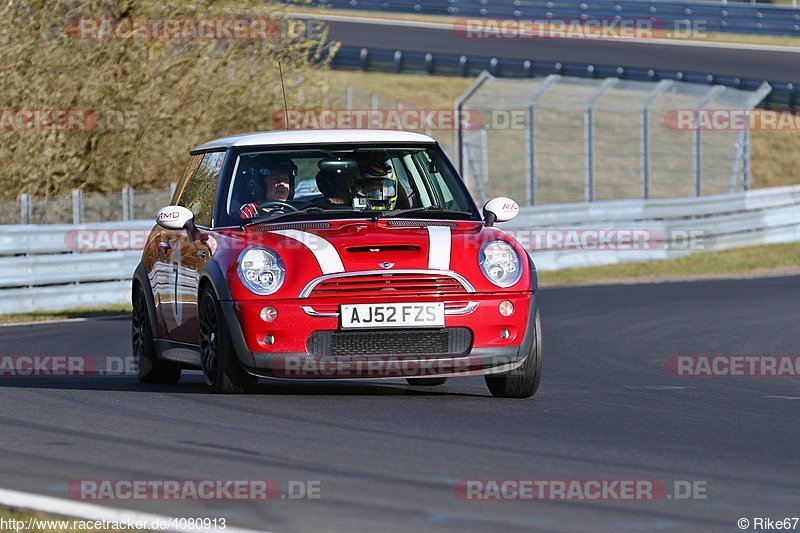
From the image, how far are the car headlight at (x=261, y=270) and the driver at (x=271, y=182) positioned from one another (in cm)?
70

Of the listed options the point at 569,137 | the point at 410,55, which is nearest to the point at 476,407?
the point at 569,137

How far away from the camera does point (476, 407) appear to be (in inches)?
331

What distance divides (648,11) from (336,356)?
114 feet

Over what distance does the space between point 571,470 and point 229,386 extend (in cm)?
296

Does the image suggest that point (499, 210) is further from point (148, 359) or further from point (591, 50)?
point (591, 50)

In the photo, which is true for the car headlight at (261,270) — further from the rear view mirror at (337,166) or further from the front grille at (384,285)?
the rear view mirror at (337,166)

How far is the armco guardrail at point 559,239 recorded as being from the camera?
61.1ft

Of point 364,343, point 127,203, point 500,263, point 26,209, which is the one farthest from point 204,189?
point 127,203

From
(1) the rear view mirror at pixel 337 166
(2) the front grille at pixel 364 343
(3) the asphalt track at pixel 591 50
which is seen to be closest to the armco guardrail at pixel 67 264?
(1) the rear view mirror at pixel 337 166

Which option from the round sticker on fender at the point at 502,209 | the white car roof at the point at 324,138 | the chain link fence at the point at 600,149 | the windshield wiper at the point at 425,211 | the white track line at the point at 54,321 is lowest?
the chain link fence at the point at 600,149

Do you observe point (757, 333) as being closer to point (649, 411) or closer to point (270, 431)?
point (649, 411)

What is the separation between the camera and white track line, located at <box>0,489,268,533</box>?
5164 millimetres

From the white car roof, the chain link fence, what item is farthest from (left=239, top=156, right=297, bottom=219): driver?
the chain link fence

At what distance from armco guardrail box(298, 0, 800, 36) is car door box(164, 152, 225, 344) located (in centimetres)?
2841
